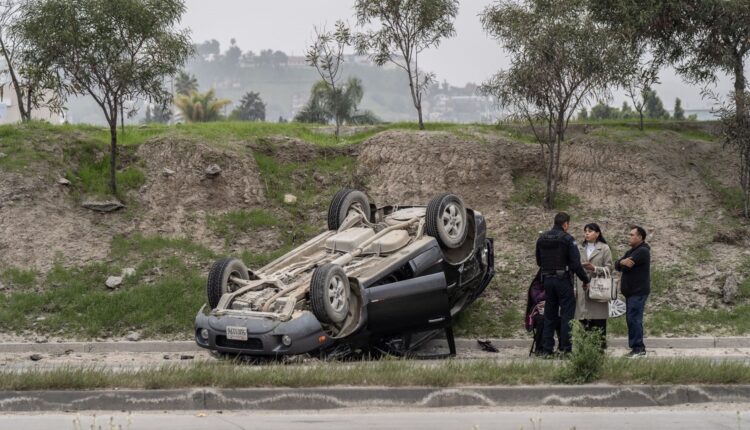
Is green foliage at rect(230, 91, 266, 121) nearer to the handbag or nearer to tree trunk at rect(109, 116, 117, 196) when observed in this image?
tree trunk at rect(109, 116, 117, 196)

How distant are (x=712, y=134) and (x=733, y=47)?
233 centimetres

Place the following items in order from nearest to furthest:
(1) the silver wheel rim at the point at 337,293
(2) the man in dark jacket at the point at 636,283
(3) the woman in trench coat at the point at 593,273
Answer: (1) the silver wheel rim at the point at 337,293
(2) the man in dark jacket at the point at 636,283
(3) the woman in trench coat at the point at 593,273

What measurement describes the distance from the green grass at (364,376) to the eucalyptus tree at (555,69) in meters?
10.0

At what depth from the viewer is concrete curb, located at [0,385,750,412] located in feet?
28.2

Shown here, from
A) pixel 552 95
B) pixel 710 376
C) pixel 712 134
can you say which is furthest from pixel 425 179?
pixel 710 376

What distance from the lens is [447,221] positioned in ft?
42.1

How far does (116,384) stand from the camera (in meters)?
8.97

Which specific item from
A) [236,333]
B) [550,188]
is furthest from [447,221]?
[550,188]

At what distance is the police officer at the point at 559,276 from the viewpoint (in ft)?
37.2

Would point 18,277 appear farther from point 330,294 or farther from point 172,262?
point 330,294

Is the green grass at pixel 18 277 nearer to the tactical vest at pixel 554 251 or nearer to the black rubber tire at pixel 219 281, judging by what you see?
the black rubber tire at pixel 219 281

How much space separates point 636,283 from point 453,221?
2.68 meters

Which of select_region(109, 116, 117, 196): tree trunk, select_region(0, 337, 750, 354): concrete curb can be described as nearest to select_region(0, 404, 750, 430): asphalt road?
select_region(0, 337, 750, 354): concrete curb

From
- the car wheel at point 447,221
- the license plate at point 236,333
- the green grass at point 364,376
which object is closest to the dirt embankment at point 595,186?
the car wheel at point 447,221
